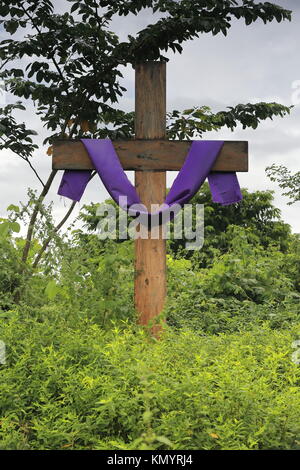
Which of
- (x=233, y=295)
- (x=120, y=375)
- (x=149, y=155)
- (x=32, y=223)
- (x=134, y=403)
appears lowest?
(x=134, y=403)

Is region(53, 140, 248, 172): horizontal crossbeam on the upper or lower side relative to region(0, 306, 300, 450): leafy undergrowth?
upper

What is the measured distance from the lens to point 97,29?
26.6 feet

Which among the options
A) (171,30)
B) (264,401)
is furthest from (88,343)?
(171,30)

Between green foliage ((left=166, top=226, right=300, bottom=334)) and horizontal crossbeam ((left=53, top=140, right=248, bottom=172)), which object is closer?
horizontal crossbeam ((left=53, top=140, right=248, bottom=172))

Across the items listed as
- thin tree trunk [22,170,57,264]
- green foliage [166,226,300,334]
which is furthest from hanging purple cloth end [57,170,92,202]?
green foliage [166,226,300,334]

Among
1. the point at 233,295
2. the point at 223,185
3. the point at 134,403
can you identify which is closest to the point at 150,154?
the point at 223,185

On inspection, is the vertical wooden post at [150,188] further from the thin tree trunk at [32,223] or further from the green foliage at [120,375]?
the thin tree trunk at [32,223]

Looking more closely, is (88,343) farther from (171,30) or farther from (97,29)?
(97,29)

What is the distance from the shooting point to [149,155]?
617 centimetres

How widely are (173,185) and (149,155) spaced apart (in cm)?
39

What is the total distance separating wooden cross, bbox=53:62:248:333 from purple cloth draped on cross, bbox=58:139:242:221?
73mm

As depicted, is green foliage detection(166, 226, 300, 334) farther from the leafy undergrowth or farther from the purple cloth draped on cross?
the leafy undergrowth

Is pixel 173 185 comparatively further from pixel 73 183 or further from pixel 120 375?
pixel 120 375

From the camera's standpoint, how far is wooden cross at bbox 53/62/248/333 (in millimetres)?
6055
